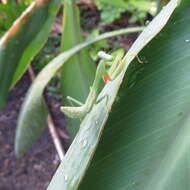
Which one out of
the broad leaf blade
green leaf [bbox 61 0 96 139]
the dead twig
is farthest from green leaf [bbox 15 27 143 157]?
the broad leaf blade

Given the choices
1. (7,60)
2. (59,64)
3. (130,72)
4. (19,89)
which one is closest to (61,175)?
(130,72)

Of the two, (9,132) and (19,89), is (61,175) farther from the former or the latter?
(19,89)

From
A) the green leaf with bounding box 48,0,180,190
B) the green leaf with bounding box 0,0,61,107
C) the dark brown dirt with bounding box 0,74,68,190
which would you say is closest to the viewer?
the green leaf with bounding box 48,0,180,190

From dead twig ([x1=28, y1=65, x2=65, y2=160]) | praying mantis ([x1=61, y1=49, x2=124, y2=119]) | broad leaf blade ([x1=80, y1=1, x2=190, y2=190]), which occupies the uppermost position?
praying mantis ([x1=61, y1=49, x2=124, y2=119])

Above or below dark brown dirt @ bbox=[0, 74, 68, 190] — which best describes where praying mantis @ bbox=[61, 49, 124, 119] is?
above

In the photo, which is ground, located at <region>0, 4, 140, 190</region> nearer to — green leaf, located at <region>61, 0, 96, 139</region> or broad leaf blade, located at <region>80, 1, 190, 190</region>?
green leaf, located at <region>61, 0, 96, 139</region>

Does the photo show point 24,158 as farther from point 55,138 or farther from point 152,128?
point 152,128
